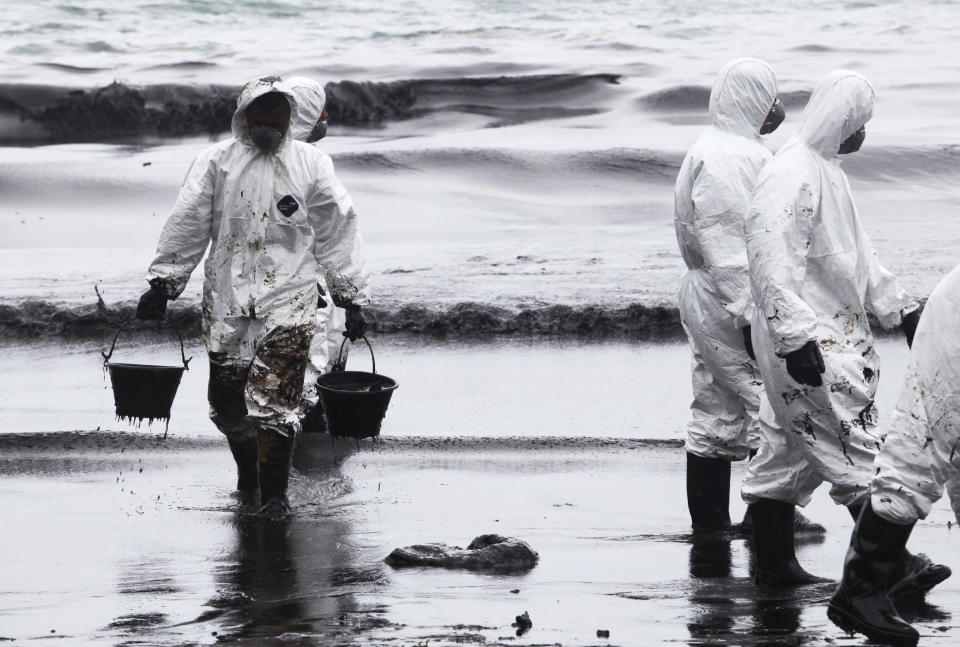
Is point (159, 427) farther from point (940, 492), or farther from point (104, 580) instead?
point (940, 492)

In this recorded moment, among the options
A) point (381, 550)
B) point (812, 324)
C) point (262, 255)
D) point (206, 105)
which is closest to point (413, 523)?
point (381, 550)

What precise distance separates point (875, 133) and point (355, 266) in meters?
15.3

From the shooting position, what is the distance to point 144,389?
21.7 ft

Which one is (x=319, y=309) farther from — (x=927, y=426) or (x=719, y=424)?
(x=927, y=426)

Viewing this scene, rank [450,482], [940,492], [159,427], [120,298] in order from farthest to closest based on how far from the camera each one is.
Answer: [120,298] < [159,427] < [450,482] < [940,492]

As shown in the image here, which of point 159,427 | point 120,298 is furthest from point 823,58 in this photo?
point 159,427

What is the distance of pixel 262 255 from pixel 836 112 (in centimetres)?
253

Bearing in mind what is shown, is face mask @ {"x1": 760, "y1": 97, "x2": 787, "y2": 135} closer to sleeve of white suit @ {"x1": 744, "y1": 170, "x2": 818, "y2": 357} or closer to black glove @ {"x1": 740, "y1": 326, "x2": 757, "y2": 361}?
black glove @ {"x1": 740, "y1": 326, "x2": 757, "y2": 361}

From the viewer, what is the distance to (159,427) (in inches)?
317

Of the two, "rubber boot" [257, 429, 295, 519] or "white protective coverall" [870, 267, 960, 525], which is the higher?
"white protective coverall" [870, 267, 960, 525]

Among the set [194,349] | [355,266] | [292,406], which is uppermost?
[355,266]

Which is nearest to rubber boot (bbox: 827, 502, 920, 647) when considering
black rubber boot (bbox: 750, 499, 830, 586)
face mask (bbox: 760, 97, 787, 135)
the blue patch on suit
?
black rubber boot (bbox: 750, 499, 830, 586)

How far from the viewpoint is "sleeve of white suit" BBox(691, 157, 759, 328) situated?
595cm

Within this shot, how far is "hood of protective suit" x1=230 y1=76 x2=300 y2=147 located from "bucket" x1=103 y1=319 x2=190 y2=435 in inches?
A: 37.3
